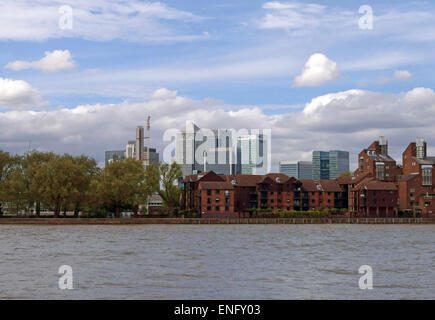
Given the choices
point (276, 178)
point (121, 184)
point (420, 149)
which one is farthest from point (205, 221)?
point (420, 149)

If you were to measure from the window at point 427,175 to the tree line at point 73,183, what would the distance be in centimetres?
6839

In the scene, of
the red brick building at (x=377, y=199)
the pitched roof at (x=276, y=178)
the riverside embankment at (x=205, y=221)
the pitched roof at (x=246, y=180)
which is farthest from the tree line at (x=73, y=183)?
the red brick building at (x=377, y=199)

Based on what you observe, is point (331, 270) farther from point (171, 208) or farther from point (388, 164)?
point (388, 164)

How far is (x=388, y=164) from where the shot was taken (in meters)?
158

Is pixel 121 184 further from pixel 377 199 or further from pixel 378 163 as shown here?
pixel 378 163

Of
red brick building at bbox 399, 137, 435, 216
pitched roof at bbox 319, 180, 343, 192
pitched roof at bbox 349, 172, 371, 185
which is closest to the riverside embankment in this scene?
red brick building at bbox 399, 137, 435, 216

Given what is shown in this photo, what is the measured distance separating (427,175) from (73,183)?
8814 cm

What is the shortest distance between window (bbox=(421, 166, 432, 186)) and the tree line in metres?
68.4

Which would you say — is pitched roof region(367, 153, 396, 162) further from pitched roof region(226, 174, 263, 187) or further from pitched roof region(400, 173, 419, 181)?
pitched roof region(226, 174, 263, 187)

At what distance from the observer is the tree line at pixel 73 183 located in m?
118

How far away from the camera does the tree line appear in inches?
4658

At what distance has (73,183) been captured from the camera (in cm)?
12200
